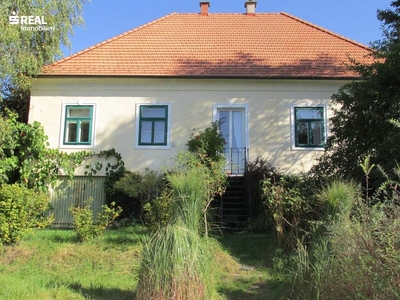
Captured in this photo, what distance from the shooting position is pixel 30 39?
472 inches

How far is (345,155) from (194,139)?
18.5 ft

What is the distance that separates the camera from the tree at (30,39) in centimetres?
1031

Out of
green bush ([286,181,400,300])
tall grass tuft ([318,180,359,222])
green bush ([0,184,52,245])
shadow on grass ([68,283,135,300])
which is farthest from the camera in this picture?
green bush ([0,184,52,245])

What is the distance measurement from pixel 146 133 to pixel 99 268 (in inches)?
284

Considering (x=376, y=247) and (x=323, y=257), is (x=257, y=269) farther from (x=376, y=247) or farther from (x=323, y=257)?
(x=376, y=247)

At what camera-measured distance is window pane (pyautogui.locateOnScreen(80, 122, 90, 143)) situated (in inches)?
530

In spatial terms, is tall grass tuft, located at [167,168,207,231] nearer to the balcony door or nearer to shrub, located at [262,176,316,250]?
shrub, located at [262,176,316,250]

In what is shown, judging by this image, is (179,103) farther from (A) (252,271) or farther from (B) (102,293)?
(B) (102,293)

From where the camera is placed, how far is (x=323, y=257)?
4352 mm

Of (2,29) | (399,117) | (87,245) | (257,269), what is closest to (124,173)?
(87,245)

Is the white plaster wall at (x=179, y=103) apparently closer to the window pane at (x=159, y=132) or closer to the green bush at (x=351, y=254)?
the window pane at (x=159, y=132)

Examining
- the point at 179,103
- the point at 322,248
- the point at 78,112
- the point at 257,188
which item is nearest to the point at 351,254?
the point at 322,248

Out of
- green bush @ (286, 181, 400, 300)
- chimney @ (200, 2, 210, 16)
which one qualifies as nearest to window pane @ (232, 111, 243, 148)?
chimney @ (200, 2, 210, 16)

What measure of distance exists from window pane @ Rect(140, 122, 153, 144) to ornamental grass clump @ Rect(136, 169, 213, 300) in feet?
28.8
